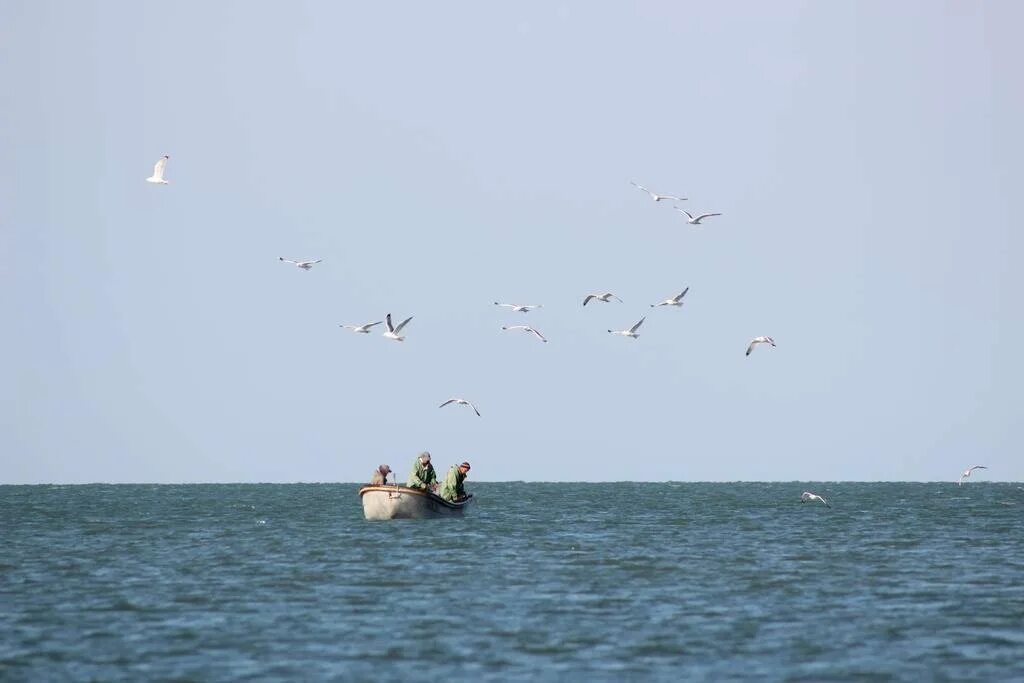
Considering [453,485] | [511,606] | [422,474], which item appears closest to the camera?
[511,606]

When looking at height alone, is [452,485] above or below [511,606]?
above

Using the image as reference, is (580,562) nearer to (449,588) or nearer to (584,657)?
(449,588)

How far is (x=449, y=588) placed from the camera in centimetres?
3806

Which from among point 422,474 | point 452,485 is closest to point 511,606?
point 422,474

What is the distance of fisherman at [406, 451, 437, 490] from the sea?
1679 mm

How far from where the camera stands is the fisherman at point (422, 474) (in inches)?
2374

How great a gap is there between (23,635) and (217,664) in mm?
5285

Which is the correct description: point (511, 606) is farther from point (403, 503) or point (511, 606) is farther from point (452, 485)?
point (452, 485)

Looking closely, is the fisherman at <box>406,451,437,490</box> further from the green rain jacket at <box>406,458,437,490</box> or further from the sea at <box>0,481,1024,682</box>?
the sea at <box>0,481,1024,682</box>

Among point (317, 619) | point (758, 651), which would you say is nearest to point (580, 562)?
point (317, 619)

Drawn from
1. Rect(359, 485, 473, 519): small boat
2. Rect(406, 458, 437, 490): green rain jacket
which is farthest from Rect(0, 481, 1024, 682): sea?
Rect(406, 458, 437, 490): green rain jacket

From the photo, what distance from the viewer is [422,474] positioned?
61.4 m

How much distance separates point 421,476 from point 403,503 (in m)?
1.37

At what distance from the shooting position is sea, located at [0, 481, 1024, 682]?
26.6 meters
